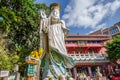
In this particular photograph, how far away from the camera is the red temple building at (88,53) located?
81.3 feet

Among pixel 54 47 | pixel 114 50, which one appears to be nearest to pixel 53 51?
pixel 54 47

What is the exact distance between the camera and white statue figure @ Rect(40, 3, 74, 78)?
29.0 ft

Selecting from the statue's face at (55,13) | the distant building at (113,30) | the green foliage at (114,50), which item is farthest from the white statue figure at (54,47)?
the distant building at (113,30)

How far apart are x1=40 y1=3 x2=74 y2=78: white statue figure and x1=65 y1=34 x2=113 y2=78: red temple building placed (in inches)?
536

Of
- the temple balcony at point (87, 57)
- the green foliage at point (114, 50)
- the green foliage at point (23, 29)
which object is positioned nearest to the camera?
the green foliage at point (23, 29)

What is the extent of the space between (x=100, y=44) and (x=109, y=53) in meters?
5.95

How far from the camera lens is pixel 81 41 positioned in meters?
29.8

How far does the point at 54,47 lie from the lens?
29.9 feet

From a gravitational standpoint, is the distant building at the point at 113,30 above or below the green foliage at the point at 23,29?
above

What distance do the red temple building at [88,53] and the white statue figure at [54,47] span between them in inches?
536

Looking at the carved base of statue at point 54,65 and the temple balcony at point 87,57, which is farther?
the temple balcony at point 87,57

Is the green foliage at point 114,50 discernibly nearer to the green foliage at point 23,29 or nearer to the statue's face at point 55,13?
the green foliage at point 23,29

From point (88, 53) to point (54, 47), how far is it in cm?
1758

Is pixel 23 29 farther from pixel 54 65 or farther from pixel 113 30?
pixel 113 30
